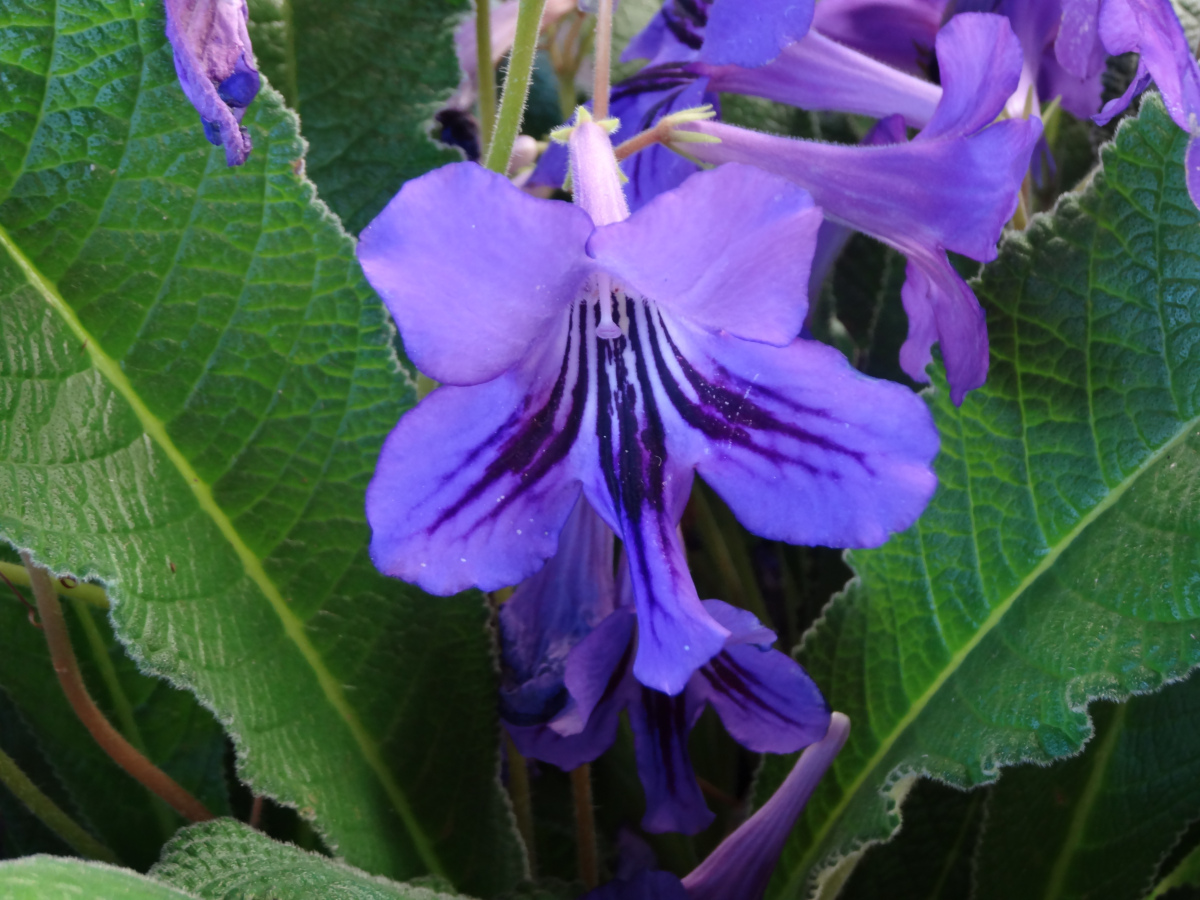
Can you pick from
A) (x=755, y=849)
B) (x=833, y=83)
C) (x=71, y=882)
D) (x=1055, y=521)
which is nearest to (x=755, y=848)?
(x=755, y=849)

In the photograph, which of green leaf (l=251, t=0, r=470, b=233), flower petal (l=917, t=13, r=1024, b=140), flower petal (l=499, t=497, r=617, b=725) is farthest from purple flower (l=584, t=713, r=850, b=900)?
green leaf (l=251, t=0, r=470, b=233)

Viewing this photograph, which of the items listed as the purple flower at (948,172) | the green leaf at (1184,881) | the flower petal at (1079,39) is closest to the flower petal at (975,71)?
the purple flower at (948,172)

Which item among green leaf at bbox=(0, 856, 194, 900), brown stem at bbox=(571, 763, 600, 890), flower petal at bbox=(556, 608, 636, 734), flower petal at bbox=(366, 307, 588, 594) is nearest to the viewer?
green leaf at bbox=(0, 856, 194, 900)

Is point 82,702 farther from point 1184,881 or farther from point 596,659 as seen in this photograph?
point 1184,881

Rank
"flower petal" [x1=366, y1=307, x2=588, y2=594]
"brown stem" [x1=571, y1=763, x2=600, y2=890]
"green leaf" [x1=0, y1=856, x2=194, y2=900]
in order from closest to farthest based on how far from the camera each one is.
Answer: "green leaf" [x1=0, y1=856, x2=194, y2=900] < "flower petal" [x1=366, y1=307, x2=588, y2=594] < "brown stem" [x1=571, y1=763, x2=600, y2=890]

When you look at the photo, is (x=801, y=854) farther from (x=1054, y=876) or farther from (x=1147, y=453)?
(x=1147, y=453)

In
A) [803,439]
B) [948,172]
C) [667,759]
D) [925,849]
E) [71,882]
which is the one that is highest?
[948,172]

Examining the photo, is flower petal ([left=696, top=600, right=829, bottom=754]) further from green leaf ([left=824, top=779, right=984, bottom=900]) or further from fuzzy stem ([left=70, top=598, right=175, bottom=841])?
fuzzy stem ([left=70, top=598, right=175, bottom=841])
